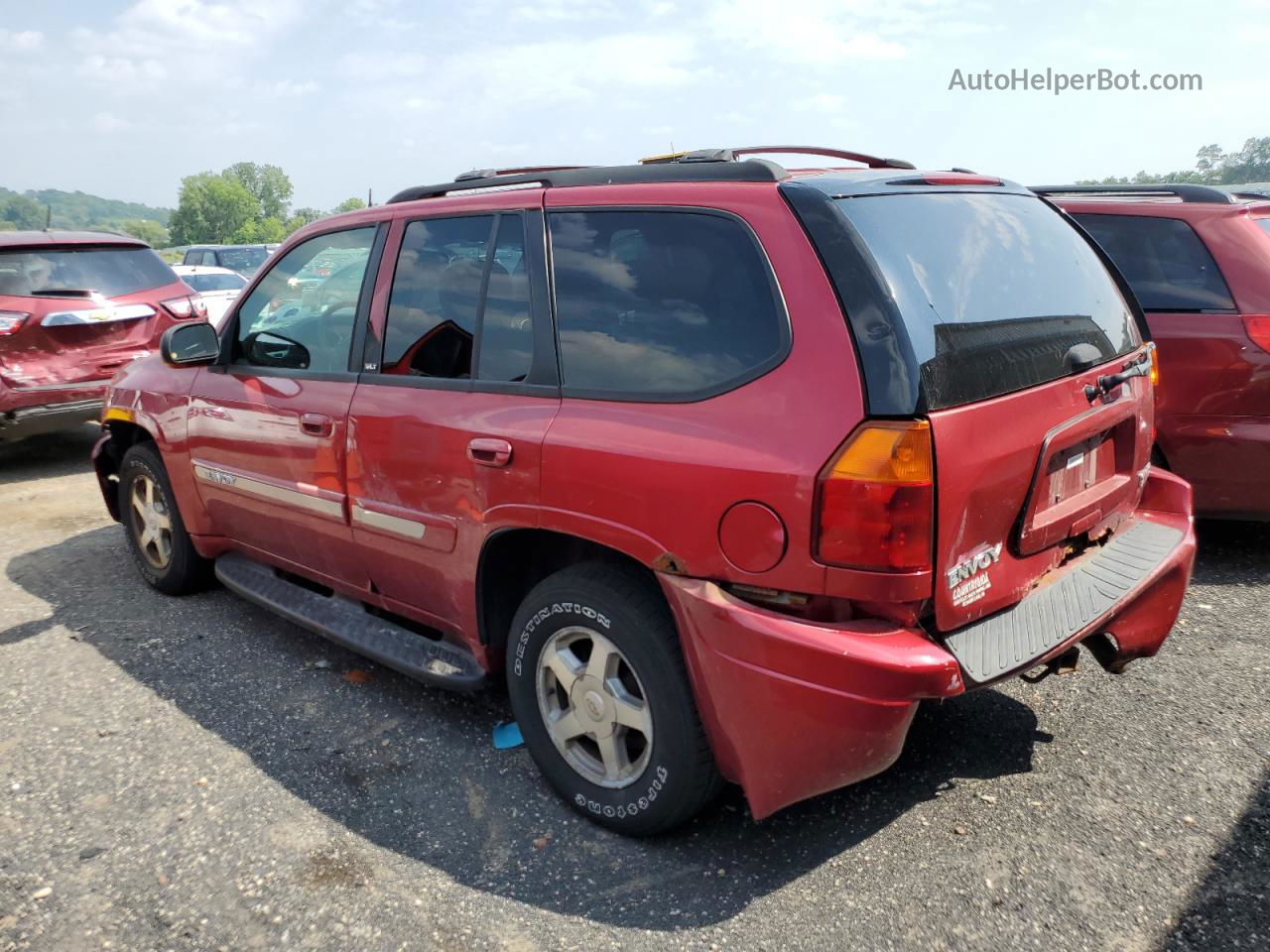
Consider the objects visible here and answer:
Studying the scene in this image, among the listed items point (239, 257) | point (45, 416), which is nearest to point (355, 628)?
point (45, 416)

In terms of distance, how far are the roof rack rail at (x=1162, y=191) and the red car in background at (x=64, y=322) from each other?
6.62 meters

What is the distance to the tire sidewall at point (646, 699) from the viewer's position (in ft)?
8.54

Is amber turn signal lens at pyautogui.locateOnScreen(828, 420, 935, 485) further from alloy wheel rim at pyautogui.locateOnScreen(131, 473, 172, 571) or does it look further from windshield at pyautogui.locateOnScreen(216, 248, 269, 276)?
windshield at pyautogui.locateOnScreen(216, 248, 269, 276)

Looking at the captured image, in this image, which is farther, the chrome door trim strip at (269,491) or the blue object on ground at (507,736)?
the chrome door trim strip at (269,491)

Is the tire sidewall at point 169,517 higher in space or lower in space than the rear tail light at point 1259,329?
lower

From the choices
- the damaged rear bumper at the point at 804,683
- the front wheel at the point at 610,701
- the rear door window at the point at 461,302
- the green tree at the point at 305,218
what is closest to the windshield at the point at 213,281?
the green tree at the point at 305,218

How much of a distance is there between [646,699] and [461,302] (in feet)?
4.74

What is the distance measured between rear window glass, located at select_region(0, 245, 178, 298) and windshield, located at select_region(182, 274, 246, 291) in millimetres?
8117

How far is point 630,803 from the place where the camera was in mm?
2783

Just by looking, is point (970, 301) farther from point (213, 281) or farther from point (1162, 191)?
point (213, 281)

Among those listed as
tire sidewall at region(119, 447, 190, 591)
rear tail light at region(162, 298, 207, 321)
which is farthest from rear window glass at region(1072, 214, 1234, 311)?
rear tail light at region(162, 298, 207, 321)

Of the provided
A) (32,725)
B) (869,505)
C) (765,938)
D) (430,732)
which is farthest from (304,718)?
(869,505)

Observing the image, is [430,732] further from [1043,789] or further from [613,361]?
[1043,789]

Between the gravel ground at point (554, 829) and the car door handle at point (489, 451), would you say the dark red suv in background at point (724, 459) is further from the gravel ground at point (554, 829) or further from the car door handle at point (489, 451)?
the gravel ground at point (554, 829)
